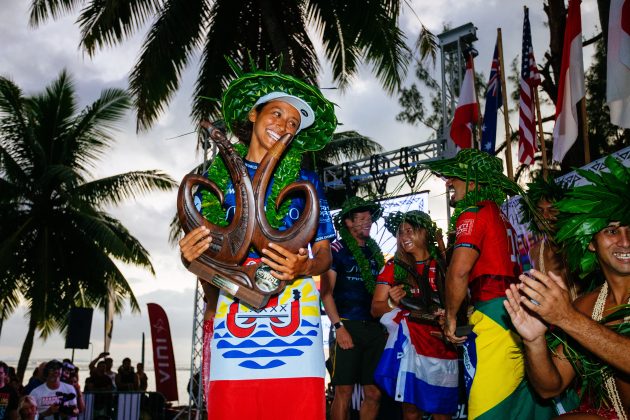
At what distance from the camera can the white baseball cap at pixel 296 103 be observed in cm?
279

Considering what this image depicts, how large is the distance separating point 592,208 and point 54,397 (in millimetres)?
8320

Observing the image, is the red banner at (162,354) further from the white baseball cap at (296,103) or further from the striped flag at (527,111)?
the white baseball cap at (296,103)

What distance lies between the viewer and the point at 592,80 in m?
18.0

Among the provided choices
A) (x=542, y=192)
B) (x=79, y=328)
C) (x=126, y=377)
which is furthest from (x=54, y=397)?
(x=542, y=192)

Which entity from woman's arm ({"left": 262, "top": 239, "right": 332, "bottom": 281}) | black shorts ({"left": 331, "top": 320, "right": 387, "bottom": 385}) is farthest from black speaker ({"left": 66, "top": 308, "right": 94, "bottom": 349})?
woman's arm ({"left": 262, "top": 239, "right": 332, "bottom": 281})

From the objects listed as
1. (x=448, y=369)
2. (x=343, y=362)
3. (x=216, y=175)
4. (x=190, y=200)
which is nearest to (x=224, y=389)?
(x=190, y=200)

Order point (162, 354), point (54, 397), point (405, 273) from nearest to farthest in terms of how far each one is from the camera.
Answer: point (405, 273), point (54, 397), point (162, 354)

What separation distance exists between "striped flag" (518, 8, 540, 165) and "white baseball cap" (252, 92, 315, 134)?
7358 millimetres

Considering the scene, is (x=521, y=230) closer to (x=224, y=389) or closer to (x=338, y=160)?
(x=224, y=389)

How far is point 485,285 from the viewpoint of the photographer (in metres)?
3.54

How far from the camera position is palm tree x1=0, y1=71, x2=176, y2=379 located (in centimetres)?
1766

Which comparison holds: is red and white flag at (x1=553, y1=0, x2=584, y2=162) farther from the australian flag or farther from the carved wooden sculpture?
the carved wooden sculpture

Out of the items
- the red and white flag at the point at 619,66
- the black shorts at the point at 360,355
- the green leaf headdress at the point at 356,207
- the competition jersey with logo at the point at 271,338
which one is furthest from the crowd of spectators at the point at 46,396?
the red and white flag at the point at 619,66

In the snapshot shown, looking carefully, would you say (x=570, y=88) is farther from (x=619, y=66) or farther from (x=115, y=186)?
(x=115, y=186)
